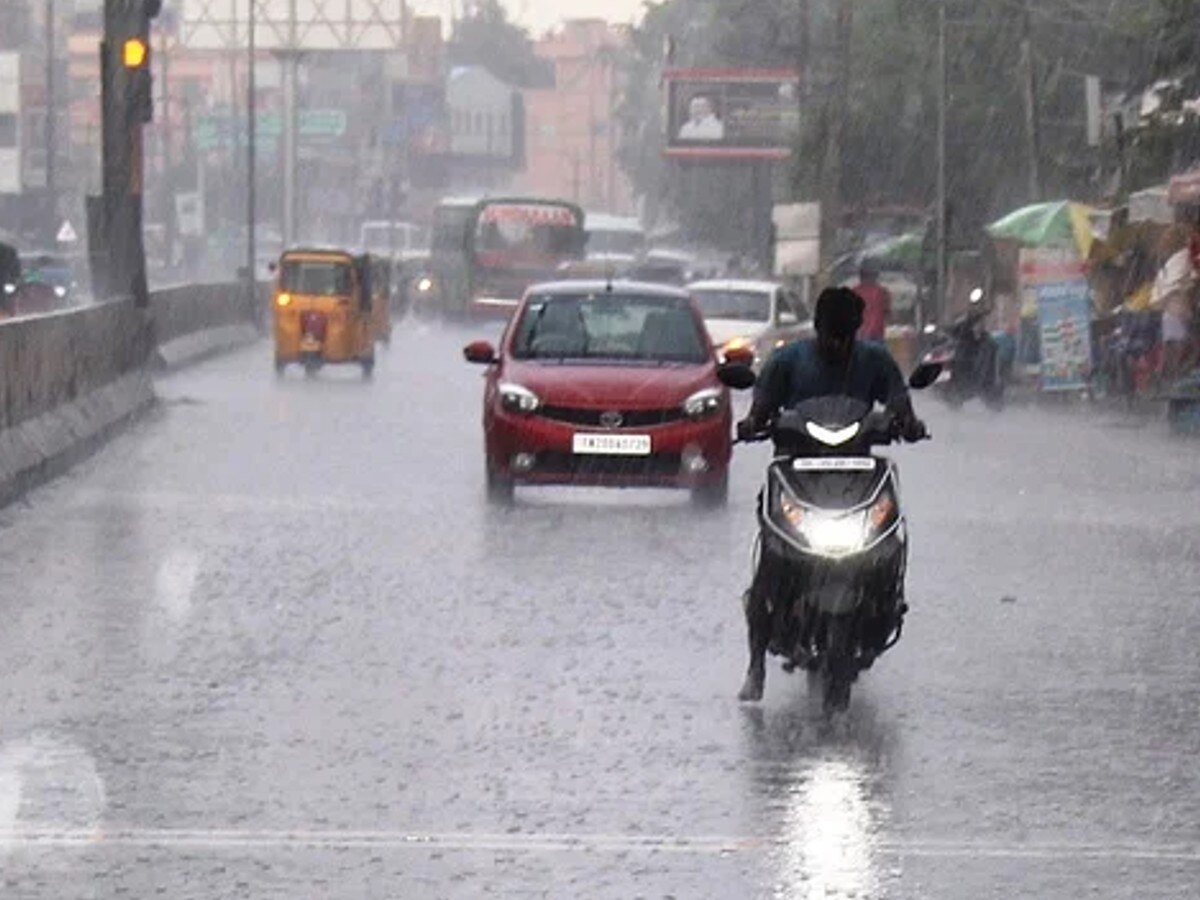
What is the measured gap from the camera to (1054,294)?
4238 centimetres

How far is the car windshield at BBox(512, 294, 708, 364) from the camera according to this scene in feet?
80.0

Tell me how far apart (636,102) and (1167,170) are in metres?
100

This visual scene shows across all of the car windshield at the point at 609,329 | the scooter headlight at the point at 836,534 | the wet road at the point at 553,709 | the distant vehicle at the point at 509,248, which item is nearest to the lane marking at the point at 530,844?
the wet road at the point at 553,709

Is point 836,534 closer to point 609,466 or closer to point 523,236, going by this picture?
point 609,466

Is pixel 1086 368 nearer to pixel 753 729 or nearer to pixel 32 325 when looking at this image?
pixel 32 325

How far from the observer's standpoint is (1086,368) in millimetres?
41906

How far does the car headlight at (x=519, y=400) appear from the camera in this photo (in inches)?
923

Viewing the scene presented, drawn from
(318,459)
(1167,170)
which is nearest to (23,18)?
(1167,170)

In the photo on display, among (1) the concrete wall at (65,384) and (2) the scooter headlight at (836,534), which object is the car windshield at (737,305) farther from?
(2) the scooter headlight at (836,534)

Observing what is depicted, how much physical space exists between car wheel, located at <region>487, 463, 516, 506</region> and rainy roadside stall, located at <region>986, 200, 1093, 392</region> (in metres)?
19.1

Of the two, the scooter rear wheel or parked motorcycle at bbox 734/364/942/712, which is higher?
parked motorcycle at bbox 734/364/942/712

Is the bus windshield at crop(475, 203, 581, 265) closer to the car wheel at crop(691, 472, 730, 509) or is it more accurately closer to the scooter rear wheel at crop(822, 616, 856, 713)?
the car wheel at crop(691, 472, 730, 509)

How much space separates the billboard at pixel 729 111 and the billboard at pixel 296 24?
17.2 meters

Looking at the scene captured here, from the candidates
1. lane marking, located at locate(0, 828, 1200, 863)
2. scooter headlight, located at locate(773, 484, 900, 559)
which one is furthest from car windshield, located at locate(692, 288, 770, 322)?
lane marking, located at locate(0, 828, 1200, 863)
